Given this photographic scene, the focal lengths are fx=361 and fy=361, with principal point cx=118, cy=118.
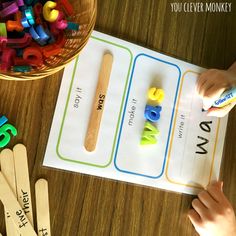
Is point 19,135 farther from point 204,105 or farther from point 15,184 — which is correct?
point 204,105

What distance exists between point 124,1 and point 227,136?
1.18ft

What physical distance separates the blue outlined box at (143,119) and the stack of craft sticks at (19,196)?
15 centimetres

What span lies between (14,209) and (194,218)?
1.16 ft

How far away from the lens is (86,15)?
0.63m

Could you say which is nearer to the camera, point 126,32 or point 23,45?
point 23,45

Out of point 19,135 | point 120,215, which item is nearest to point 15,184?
point 19,135

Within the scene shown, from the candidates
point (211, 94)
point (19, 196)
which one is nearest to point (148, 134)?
point (211, 94)

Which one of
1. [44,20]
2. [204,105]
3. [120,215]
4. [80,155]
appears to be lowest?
[120,215]

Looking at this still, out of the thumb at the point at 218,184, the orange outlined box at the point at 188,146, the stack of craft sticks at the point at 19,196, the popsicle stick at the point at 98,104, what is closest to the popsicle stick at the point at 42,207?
the stack of craft sticks at the point at 19,196

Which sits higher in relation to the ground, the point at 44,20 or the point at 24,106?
the point at 44,20

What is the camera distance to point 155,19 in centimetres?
74

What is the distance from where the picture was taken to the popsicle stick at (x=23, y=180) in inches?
23.3

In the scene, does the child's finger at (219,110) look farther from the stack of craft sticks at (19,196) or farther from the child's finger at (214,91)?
the stack of craft sticks at (19,196)

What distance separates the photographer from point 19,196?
1.93ft
